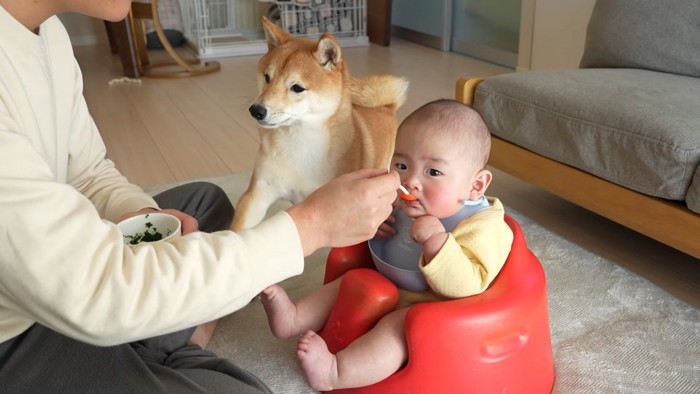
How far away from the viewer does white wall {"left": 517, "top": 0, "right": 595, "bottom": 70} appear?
8.93ft

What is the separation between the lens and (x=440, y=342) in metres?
0.82

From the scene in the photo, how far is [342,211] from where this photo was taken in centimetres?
68

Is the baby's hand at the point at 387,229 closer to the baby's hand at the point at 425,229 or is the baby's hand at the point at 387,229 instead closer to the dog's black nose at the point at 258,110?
the baby's hand at the point at 425,229

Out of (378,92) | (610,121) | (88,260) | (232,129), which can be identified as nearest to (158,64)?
(232,129)

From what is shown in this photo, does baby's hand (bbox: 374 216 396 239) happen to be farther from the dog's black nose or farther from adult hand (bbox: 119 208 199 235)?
the dog's black nose

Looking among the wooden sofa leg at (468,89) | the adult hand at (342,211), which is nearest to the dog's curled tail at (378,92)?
the wooden sofa leg at (468,89)

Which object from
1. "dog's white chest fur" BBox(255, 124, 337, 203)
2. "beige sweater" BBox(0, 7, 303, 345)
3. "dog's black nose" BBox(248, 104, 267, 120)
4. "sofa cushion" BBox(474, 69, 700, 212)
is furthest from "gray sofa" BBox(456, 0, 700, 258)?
"beige sweater" BBox(0, 7, 303, 345)

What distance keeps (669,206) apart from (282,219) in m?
0.93

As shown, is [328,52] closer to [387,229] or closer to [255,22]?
[387,229]

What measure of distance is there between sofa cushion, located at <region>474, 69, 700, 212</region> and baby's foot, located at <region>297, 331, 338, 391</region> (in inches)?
31.6

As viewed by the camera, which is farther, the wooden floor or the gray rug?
the wooden floor

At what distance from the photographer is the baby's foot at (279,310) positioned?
989 millimetres

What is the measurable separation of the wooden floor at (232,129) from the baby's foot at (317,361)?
2.69 feet

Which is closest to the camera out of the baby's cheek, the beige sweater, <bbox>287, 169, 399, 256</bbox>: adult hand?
the beige sweater
